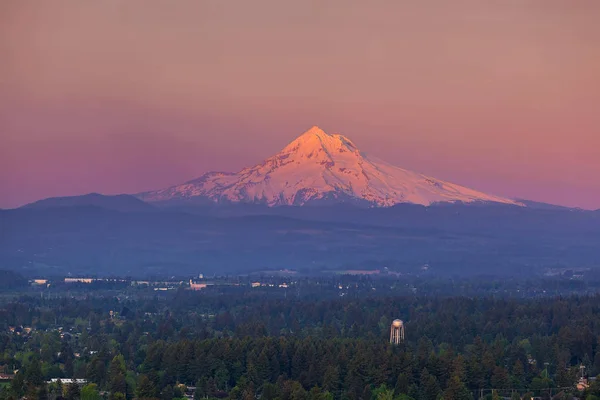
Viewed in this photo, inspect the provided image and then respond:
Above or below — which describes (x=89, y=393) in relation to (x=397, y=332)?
below

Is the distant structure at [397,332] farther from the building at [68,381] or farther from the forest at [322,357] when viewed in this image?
the building at [68,381]

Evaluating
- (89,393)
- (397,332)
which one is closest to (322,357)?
(89,393)

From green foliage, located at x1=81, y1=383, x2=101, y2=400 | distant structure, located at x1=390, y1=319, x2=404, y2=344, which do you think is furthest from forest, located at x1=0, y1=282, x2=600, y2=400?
distant structure, located at x1=390, y1=319, x2=404, y2=344

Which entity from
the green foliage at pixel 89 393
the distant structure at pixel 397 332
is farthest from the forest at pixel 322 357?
the distant structure at pixel 397 332

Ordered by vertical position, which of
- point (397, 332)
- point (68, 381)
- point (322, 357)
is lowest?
point (68, 381)

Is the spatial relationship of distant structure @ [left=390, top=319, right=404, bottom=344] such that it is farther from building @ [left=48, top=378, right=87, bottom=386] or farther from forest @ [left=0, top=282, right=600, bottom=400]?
building @ [left=48, top=378, right=87, bottom=386]

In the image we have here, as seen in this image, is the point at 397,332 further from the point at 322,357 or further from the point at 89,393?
the point at 89,393

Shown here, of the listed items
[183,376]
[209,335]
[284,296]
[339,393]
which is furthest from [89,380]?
[284,296]

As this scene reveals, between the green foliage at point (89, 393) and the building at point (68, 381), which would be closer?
the green foliage at point (89, 393)

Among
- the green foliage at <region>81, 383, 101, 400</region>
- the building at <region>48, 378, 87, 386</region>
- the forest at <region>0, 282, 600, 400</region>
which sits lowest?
the green foliage at <region>81, 383, 101, 400</region>
